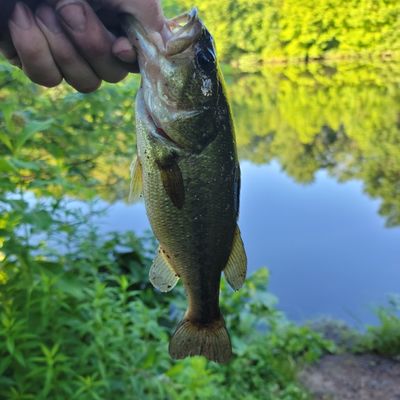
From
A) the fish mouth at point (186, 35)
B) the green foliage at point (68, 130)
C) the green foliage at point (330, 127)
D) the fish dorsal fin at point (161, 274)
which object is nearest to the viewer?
the fish mouth at point (186, 35)

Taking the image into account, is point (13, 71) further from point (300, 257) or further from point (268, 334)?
point (300, 257)

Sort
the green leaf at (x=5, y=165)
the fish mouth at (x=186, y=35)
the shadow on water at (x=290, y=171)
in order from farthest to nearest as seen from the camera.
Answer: the shadow on water at (x=290, y=171) < the green leaf at (x=5, y=165) < the fish mouth at (x=186, y=35)

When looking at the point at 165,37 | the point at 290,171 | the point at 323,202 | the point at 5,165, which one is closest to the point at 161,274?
the point at 165,37

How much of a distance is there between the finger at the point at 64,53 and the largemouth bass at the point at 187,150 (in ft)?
0.56

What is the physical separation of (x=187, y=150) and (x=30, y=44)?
0.52 m

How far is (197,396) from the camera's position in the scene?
3.20 m

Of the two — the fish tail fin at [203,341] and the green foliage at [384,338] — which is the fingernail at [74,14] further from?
the green foliage at [384,338]

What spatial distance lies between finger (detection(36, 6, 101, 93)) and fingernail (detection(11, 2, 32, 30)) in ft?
0.10

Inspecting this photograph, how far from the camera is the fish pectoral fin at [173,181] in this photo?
139 cm

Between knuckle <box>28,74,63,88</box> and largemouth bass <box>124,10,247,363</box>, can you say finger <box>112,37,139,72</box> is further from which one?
knuckle <box>28,74,63,88</box>

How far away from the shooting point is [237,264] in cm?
155

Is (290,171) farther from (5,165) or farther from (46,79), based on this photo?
(46,79)

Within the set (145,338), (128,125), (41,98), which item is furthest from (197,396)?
(41,98)

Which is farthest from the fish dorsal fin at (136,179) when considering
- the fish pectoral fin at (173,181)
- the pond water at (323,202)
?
the pond water at (323,202)
